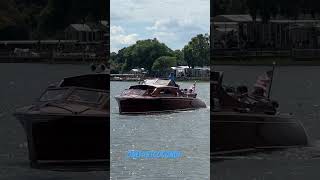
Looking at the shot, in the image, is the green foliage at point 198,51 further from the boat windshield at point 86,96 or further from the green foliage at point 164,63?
the boat windshield at point 86,96

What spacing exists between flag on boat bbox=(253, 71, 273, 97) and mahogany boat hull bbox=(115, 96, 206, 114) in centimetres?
48

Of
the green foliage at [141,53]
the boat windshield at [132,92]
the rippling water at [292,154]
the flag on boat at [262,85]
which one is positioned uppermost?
the green foliage at [141,53]

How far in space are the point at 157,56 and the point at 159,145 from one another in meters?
0.79

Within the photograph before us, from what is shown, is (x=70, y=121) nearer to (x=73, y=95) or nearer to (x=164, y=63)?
(x=73, y=95)

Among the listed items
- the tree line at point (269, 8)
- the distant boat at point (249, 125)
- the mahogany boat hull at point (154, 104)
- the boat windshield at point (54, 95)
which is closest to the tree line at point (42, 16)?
the boat windshield at point (54, 95)

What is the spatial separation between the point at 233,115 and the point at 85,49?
1363 mm

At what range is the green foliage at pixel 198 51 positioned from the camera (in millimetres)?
4321

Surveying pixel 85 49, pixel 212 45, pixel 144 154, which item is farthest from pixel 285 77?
pixel 85 49

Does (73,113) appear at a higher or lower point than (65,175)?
higher

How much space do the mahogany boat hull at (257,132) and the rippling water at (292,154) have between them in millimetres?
64

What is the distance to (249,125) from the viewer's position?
4395mm

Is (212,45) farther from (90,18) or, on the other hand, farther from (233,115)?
(90,18)

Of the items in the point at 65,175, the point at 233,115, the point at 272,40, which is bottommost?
the point at 65,175

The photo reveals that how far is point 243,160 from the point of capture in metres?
4.39
